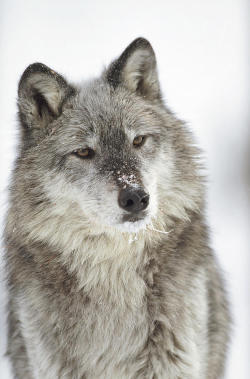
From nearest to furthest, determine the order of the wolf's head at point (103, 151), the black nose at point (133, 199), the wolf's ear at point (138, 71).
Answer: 1. the black nose at point (133, 199)
2. the wolf's head at point (103, 151)
3. the wolf's ear at point (138, 71)

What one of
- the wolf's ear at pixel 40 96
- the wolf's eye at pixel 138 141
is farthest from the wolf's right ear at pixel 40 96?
the wolf's eye at pixel 138 141

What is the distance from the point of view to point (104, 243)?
3.59m

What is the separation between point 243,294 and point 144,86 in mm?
3888

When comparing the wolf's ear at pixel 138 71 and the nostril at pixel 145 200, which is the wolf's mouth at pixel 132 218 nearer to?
the nostril at pixel 145 200

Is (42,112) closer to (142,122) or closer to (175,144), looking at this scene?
(142,122)

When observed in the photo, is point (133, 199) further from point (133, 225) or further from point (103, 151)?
point (103, 151)

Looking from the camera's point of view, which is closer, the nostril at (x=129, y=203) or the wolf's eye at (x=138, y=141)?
the nostril at (x=129, y=203)

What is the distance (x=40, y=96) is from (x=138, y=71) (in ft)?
2.59

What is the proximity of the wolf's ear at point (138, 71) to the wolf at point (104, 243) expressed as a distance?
0.02 m

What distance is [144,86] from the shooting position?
3938 millimetres

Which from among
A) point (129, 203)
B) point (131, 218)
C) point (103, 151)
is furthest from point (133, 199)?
point (103, 151)

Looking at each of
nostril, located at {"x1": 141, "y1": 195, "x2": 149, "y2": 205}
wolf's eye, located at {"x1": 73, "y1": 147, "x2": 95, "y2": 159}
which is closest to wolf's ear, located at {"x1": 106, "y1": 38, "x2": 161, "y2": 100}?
wolf's eye, located at {"x1": 73, "y1": 147, "x2": 95, "y2": 159}

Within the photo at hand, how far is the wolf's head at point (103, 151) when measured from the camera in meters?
3.34

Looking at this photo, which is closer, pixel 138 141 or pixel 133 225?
pixel 133 225
